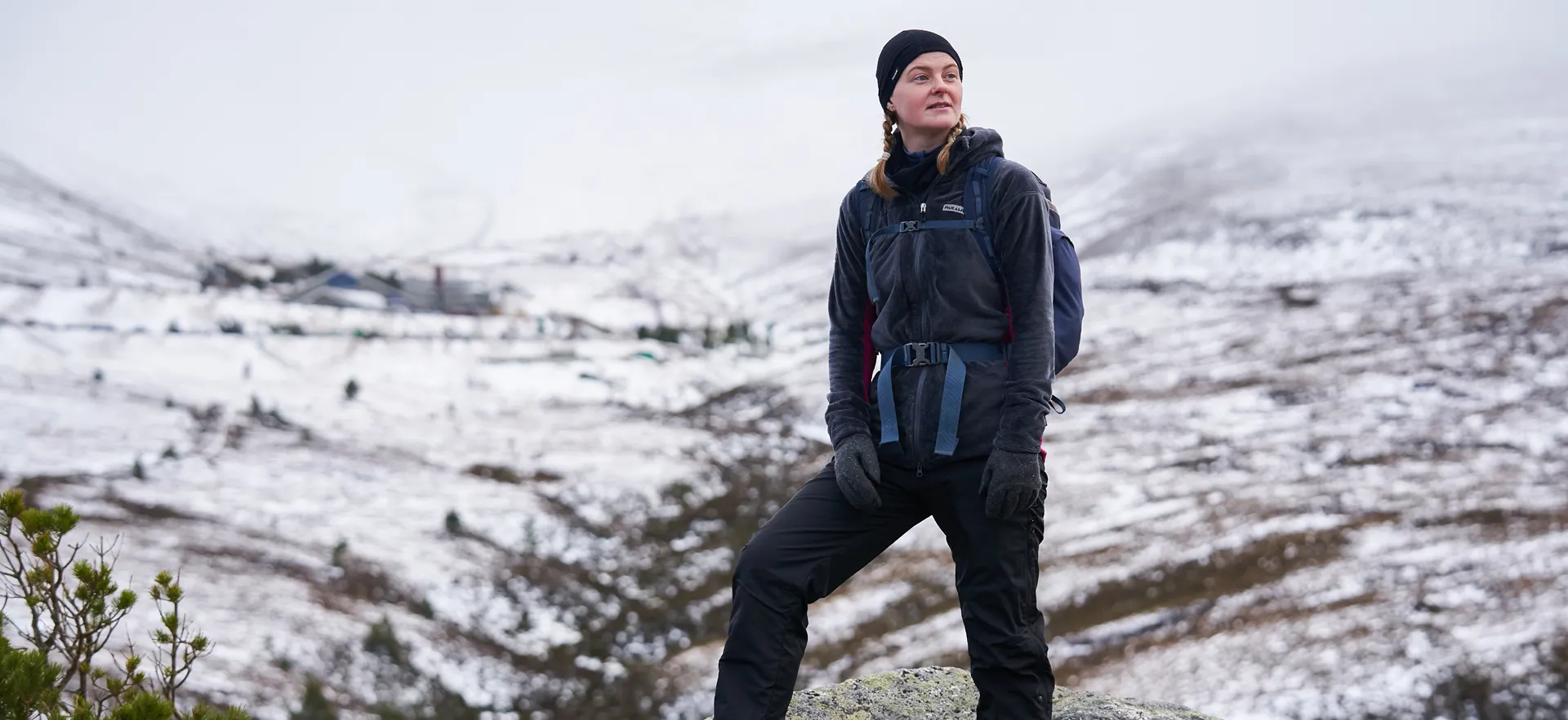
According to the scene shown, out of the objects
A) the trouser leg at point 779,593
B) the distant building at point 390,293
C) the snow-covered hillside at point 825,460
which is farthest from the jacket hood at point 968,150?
the distant building at point 390,293

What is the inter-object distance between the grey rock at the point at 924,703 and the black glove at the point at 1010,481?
1.62 m

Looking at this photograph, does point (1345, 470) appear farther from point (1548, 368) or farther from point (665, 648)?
point (665, 648)

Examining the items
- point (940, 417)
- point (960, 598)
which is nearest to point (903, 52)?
point (940, 417)

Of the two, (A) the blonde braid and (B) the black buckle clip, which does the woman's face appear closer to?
(A) the blonde braid

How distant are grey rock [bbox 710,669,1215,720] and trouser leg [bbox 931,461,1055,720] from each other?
122 cm

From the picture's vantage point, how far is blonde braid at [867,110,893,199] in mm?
3631

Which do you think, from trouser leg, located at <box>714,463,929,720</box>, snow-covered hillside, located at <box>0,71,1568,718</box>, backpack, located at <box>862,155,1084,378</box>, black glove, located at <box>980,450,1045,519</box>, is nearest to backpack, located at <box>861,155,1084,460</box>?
backpack, located at <box>862,155,1084,378</box>

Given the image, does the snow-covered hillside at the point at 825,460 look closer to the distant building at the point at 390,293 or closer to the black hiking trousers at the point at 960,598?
the distant building at the point at 390,293

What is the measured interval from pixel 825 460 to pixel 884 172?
64.7ft

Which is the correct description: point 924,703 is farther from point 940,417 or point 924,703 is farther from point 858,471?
point 940,417

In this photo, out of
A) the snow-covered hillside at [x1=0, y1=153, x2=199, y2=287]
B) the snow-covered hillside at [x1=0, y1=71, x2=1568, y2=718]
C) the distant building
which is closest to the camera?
the snow-covered hillside at [x1=0, y1=71, x2=1568, y2=718]

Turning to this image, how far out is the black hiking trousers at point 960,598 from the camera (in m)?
3.27

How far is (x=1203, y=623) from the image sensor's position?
1371 centimetres

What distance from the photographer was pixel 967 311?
11.3ft
